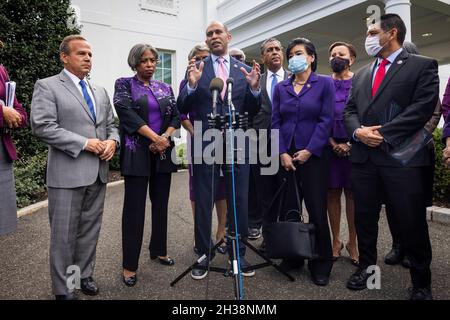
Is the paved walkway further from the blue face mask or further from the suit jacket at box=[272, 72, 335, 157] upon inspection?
the blue face mask

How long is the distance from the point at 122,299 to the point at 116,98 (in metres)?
1.82

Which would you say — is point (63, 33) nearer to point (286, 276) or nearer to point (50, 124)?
point (50, 124)

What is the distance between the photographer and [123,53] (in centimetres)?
1243

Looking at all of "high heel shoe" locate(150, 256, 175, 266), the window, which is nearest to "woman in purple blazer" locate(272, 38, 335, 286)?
"high heel shoe" locate(150, 256, 175, 266)

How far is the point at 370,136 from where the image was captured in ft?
9.51

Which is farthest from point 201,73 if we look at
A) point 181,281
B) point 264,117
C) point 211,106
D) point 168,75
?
point 168,75

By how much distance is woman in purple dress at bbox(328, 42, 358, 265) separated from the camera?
12.0ft

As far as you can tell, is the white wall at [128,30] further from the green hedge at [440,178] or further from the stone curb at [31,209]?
the green hedge at [440,178]

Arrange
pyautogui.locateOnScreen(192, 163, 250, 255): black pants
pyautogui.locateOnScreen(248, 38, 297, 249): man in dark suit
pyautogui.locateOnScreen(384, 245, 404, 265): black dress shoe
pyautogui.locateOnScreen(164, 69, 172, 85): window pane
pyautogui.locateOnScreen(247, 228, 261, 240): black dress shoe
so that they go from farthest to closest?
pyautogui.locateOnScreen(164, 69, 172, 85): window pane
pyautogui.locateOnScreen(247, 228, 261, 240): black dress shoe
pyautogui.locateOnScreen(248, 38, 297, 249): man in dark suit
pyautogui.locateOnScreen(384, 245, 404, 265): black dress shoe
pyautogui.locateOnScreen(192, 163, 250, 255): black pants

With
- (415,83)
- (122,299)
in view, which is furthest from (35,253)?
(415,83)

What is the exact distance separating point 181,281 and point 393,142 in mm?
2239

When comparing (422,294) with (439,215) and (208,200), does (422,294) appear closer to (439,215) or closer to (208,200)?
(208,200)

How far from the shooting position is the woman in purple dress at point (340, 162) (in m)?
3.67

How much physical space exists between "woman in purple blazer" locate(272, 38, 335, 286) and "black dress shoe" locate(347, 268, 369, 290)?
206 millimetres
